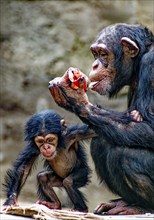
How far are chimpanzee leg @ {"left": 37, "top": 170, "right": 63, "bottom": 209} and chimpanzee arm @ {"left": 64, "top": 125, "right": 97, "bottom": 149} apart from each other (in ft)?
0.92

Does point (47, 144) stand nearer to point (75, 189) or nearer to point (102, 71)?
point (75, 189)

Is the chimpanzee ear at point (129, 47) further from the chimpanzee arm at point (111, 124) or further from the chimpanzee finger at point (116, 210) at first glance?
the chimpanzee finger at point (116, 210)

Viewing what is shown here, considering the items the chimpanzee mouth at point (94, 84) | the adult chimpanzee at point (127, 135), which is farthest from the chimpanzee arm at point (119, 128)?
the chimpanzee mouth at point (94, 84)

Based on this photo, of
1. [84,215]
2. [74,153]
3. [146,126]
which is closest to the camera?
[84,215]

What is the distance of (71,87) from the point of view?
570cm

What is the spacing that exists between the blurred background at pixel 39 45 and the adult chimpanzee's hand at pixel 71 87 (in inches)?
177

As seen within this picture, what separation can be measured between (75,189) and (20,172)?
18.2 inches

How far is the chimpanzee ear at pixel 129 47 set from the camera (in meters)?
6.09

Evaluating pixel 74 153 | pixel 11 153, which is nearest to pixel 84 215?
pixel 74 153

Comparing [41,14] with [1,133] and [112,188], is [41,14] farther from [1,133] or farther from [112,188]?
[112,188]

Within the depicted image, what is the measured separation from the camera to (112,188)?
6109mm

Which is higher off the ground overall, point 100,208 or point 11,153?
point 11,153

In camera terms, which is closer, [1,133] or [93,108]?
[93,108]

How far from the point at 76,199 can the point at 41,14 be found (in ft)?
15.3
